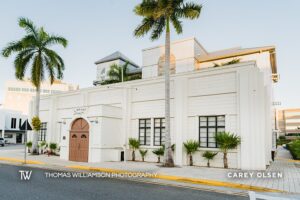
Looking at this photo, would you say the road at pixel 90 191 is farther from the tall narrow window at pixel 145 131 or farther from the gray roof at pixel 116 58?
the gray roof at pixel 116 58

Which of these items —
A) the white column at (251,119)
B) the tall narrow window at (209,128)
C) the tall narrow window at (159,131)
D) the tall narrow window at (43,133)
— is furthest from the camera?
the tall narrow window at (43,133)

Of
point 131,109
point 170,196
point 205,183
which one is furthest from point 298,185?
point 131,109

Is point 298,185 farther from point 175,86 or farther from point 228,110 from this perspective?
point 175,86

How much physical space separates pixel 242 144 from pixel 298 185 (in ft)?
15.5

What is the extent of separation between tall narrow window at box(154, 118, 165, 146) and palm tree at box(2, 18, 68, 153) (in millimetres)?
11531

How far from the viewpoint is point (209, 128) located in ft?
54.2

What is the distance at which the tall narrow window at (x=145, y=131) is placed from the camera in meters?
19.1

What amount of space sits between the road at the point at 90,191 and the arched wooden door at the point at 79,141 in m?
8.20

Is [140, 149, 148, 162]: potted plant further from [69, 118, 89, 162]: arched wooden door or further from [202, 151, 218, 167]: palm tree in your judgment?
[202, 151, 218, 167]: palm tree

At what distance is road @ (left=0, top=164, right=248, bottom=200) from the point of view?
26.1 ft

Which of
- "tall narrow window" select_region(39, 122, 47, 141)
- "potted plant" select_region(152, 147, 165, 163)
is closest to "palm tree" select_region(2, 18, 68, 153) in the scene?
"tall narrow window" select_region(39, 122, 47, 141)

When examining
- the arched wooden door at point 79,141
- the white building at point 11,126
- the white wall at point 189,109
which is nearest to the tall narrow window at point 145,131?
the white wall at point 189,109

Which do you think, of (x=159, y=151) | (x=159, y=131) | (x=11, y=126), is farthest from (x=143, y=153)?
(x=11, y=126)

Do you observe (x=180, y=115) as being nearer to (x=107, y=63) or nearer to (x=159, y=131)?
(x=159, y=131)
